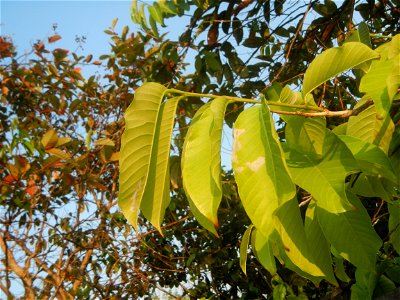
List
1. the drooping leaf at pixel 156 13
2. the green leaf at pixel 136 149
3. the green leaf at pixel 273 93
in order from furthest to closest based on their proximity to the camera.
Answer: the drooping leaf at pixel 156 13 < the green leaf at pixel 273 93 < the green leaf at pixel 136 149

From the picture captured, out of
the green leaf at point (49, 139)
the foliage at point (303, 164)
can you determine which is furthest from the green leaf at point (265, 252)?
the green leaf at point (49, 139)

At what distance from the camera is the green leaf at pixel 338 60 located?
56cm

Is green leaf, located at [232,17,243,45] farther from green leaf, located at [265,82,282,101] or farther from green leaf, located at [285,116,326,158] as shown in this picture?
green leaf, located at [285,116,326,158]

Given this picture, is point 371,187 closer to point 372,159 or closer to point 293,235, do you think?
point 372,159

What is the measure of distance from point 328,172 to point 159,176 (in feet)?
0.76

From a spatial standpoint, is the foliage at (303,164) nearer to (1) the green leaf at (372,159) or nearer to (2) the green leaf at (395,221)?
→ (1) the green leaf at (372,159)

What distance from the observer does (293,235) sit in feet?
1.55

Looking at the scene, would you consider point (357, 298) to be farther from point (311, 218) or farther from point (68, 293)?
point (68, 293)

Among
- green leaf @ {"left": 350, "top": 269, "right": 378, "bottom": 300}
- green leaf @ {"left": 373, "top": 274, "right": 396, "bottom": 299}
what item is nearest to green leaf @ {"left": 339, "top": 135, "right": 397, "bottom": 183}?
green leaf @ {"left": 350, "top": 269, "right": 378, "bottom": 300}

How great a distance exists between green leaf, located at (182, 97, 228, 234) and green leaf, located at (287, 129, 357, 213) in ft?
0.36

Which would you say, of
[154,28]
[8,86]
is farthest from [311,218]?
[8,86]

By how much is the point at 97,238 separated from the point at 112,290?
489 mm

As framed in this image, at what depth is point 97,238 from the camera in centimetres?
292

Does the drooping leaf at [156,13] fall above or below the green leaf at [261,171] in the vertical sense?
above
